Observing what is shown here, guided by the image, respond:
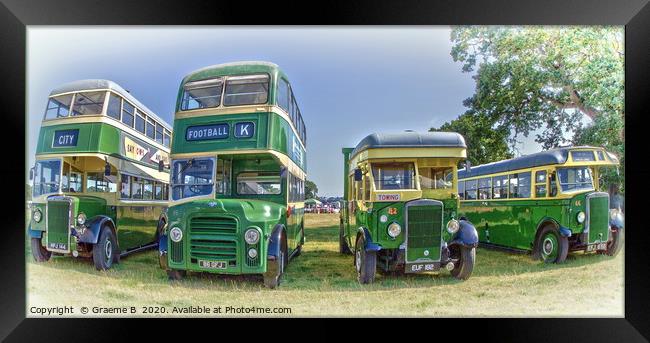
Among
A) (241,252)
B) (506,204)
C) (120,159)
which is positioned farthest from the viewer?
(506,204)

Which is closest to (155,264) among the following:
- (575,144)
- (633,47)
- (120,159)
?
(120,159)

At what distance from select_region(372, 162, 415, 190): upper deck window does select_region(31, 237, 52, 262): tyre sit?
4139 millimetres

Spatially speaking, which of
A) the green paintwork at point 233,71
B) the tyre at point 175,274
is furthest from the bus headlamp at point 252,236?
the green paintwork at point 233,71

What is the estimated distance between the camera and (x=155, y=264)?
Result: 4160mm

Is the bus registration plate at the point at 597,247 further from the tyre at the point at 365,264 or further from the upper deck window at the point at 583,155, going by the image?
the tyre at the point at 365,264

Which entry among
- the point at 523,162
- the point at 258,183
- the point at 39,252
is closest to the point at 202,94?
the point at 258,183

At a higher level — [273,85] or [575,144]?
[273,85]

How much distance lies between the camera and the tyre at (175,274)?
147 inches

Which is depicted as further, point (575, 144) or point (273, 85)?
point (575, 144)

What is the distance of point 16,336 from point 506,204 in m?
6.45

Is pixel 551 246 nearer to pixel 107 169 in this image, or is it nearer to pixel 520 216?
pixel 520 216

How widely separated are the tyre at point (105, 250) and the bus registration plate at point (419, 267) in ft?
12.2

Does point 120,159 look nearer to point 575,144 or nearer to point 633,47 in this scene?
point 575,144
